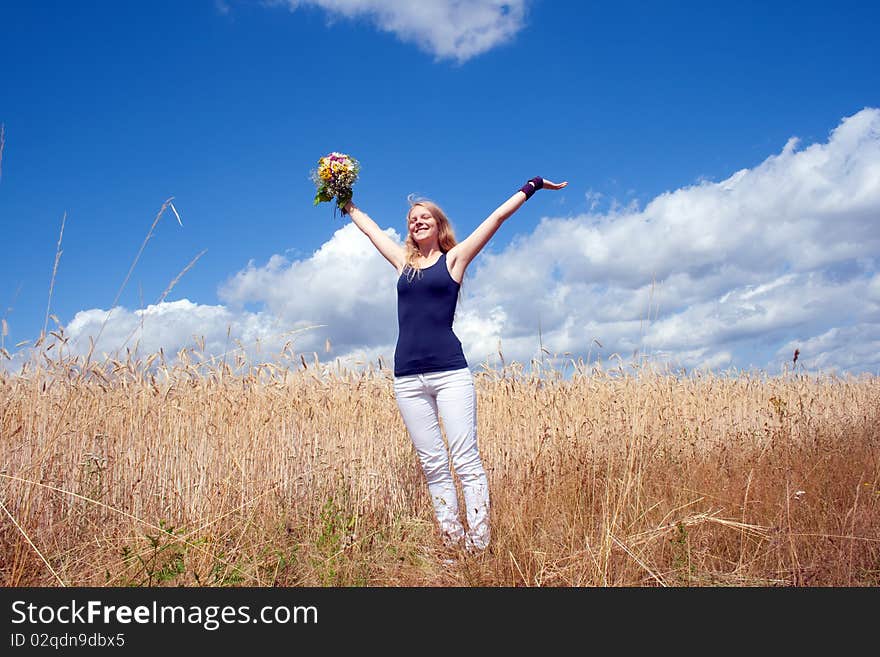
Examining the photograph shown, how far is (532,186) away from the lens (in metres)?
4.11

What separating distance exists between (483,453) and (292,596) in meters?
2.97

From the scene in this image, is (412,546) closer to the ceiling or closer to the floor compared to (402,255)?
closer to the floor

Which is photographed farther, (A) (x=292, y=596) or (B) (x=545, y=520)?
(B) (x=545, y=520)

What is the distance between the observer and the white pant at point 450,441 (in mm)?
3668

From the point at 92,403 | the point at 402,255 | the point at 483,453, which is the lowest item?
the point at 483,453

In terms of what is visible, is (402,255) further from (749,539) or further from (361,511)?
(749,539)

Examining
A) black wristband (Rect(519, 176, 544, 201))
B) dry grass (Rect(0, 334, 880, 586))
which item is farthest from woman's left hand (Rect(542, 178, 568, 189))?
dry grass (Rect(0, 334, 880, 586))

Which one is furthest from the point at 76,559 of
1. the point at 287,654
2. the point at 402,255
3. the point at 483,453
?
the point at 483,453

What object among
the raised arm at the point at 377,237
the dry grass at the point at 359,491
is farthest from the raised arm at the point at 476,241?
the dry grass at the point at 359,491

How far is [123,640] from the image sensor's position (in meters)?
2.63

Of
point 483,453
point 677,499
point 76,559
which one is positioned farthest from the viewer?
point 483,453

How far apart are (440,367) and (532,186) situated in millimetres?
1454

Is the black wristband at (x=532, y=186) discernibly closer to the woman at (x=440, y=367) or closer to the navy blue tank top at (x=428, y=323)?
the woman at (x=440, y=367)

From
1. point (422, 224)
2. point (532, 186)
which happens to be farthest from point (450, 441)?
point (532, 186)
